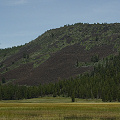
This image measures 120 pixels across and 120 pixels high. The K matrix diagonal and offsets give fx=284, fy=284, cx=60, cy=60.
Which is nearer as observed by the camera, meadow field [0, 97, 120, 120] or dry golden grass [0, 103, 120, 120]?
dry golden grass [0, 103, 120, 120]

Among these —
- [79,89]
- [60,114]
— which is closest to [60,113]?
[60,114]

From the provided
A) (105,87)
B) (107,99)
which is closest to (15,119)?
(107,99)

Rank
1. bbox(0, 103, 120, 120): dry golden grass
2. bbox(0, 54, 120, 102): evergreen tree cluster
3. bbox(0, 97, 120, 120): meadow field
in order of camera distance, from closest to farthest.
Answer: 1. bbox(0, 103, 120, 120): dry golden grass
2. bbox(0, 97, 120, 120): meadow field
3. bbox(0, 54, 120, 102): evergreen tree cluster

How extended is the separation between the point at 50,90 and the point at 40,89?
5.94 meters

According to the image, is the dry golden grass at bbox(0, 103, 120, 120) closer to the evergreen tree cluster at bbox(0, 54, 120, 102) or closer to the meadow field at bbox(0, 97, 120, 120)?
the meadow field at bbox(0, 97, 120, 120)

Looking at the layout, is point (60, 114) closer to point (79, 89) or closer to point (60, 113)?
point (60, 113)

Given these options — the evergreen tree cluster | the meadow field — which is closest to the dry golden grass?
the meadow field

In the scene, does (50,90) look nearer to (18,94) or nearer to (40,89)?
(40,89)

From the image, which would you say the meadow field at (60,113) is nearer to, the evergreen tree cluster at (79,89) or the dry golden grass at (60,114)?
the dry golden grass at (60,114)

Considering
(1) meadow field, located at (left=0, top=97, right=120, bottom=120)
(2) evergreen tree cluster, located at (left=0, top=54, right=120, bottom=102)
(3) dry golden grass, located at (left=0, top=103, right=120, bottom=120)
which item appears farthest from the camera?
(2) evergreen tree cluster, located at (left=0, top=54, right=120, bottom=102)

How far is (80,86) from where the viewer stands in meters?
156

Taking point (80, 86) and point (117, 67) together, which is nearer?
point (80, 86)

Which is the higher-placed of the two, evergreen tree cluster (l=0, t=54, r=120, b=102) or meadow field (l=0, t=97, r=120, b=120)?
evergreen tree cluster (l=0, t=54, r=120, b=102)

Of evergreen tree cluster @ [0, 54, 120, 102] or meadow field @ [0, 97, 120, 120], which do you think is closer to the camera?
meadow field @ [0, 97, 120, 120]
